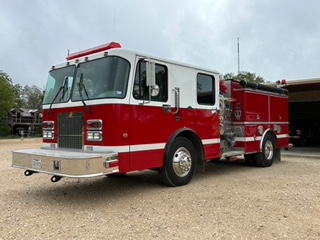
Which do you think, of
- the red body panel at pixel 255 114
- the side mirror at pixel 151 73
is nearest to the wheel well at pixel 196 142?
the side mirror at pixel 151 73

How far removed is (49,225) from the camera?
4.21 m

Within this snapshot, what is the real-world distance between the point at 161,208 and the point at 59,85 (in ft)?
9.80

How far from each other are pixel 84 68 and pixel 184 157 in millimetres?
2493

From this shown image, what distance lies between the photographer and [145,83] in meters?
5.53

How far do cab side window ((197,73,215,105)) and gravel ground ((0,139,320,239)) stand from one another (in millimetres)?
1723

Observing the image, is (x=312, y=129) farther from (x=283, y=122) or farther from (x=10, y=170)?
(x=10, y=170)

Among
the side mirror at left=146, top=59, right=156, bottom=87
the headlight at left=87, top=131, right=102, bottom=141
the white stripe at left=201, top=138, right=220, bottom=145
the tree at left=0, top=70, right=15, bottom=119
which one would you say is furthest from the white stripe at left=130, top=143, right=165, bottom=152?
the tree at left=0, top=70, right=15, bottom=119

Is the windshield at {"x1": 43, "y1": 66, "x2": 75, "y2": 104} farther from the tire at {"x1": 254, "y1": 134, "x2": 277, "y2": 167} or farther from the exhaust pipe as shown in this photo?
the tire at {"x1": 254, "y1": 134, "x2": 277, "y2": 167}

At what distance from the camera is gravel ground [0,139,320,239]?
3910mm

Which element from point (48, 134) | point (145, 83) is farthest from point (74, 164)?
point (145, 83)

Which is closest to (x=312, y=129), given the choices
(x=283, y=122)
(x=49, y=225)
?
(x=283, y=122)

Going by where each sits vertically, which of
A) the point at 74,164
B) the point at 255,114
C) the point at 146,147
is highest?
the point at 255,114

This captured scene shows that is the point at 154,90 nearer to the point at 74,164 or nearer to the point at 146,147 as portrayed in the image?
the point at 146,147

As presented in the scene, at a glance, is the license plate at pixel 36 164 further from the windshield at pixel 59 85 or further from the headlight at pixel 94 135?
the windshield at pixel 59 85
